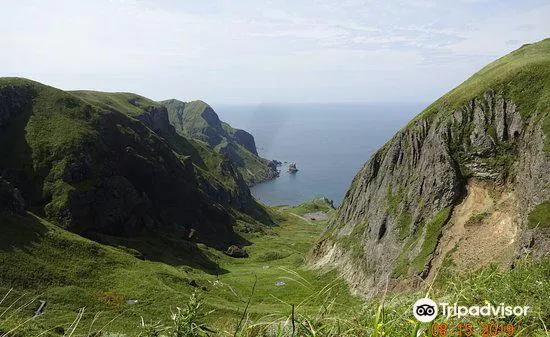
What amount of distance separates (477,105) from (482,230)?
65.7 ft

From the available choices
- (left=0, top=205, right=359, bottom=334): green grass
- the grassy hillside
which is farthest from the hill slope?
the grassy hillside

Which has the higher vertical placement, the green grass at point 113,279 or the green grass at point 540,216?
the green grass at point 540,216

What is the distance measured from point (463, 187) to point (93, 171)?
91.1 metres

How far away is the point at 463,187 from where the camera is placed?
5428cm

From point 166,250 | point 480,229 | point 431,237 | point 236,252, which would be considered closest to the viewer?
point 480,229

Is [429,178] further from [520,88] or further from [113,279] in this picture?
[113,279]

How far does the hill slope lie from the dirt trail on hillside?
260 feet

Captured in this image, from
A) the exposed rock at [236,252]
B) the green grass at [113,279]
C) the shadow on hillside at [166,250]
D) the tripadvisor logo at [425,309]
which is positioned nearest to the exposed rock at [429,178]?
the green grass at [113,279]

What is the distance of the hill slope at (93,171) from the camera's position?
98.2 meters

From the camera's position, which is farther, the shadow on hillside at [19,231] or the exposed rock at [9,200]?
the exposed rock at [9,200]

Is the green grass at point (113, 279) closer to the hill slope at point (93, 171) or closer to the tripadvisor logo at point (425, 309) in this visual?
the hill slope at point (93, 171)

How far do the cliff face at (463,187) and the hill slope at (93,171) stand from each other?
63.7 metres

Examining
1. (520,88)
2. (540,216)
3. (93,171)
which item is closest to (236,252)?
(93,171)

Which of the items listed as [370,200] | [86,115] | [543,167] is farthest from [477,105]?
[86,115]
